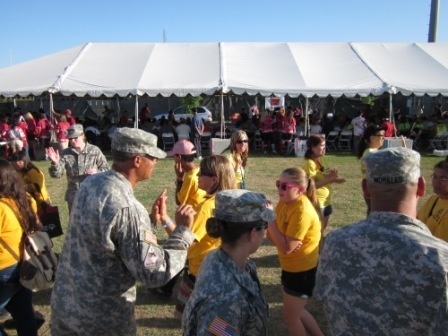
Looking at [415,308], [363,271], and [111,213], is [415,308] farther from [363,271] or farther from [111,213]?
[111,213]

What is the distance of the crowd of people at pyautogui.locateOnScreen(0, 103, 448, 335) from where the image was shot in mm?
1522

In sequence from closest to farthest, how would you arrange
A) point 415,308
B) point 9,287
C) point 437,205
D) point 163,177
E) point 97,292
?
1. point 415,308
2. point 97,292
3. point 9,287
4. point 437,205
5. point 163,177

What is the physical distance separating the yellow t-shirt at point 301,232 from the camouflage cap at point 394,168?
1577 mm

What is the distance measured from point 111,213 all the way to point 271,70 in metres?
13.9

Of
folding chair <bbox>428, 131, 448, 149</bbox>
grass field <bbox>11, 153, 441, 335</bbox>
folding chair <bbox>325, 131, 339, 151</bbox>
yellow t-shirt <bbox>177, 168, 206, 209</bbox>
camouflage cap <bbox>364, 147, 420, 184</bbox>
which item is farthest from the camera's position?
folding chair <bbox>325, 131, 339, 151</bbox>

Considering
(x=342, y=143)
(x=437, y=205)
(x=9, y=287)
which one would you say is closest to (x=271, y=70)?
(x=342, y=143)

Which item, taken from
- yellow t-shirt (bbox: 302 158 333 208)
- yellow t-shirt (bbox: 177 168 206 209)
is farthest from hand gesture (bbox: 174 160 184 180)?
yellow t-shirt (bbox: 302 158 333 208)

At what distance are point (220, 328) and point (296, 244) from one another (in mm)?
1622

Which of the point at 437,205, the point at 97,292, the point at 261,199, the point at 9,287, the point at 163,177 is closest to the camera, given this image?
the point at 261,199

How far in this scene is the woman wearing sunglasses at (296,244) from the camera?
320cm

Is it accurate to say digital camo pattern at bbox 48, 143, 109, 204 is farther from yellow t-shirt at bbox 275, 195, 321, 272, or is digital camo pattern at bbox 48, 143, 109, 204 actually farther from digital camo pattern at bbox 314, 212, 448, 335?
digital camo pattern at bbox 314, 212, 448, 335

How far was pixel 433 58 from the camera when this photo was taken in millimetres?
16188

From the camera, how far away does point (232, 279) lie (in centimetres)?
180

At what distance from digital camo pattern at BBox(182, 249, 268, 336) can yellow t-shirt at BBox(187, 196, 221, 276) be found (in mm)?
908
